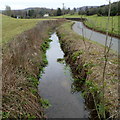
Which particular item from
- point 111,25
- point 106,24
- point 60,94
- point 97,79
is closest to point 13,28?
point 111,25

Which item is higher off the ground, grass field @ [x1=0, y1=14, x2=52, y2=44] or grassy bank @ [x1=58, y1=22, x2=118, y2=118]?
grass field @ [x1=0, y1=14, x2=52, y2=44]

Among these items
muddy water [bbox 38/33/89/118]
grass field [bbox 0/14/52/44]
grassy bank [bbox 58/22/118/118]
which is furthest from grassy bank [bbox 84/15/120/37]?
grass field [bbox 0/14/52/44]

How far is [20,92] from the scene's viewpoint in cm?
422

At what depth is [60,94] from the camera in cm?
581

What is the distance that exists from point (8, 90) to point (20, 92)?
329 millimetres

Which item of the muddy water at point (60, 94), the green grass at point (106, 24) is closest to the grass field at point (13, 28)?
the muddy water at point (60, 94)

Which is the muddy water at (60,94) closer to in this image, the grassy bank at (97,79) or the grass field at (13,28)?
the grassy bank at (97,79)

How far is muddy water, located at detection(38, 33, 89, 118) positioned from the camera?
474cm

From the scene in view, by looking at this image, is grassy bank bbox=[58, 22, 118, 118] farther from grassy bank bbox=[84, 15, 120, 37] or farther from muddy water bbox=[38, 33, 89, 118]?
grassy bank bbox=[84, 15, 120, 37]

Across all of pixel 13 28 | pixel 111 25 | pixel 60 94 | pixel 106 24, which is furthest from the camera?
pixel 13 28

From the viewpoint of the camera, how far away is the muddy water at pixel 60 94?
474 centimetres

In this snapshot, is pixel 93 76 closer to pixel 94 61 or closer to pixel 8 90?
pixel 94 61

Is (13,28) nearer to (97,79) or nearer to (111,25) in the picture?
(111,25)

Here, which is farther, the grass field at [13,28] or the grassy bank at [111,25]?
the grass field at [13,28]
